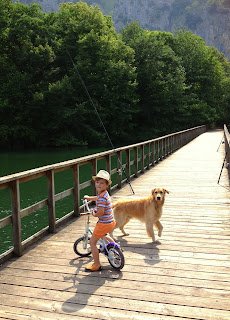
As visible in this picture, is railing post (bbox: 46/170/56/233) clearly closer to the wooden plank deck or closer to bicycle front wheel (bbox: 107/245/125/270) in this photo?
the wooden plank deck

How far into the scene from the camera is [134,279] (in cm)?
368

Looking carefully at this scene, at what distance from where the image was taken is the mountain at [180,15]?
5256 inches

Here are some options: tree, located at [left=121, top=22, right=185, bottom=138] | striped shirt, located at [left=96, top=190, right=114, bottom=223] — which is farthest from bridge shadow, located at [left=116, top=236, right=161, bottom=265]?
tree, located at [left=121, top=22, right=185, bottom=138]

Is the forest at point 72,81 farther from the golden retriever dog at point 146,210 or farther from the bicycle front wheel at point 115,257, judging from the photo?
the bicycle front wheel at point 115,257

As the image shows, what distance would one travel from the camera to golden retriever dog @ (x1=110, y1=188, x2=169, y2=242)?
4836 mm

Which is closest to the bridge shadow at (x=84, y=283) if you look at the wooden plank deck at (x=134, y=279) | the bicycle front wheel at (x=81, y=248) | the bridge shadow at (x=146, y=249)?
the wooden plank deck at (x=134, y=279)

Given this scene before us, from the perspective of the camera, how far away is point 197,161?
15352 millimetres

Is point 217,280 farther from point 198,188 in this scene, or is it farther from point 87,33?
point 87,33

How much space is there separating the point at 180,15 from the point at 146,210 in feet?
527

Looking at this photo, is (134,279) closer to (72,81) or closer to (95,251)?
(95,251)

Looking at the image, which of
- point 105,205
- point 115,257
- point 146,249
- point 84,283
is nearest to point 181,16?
point 146,249

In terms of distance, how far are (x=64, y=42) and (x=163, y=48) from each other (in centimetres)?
1288

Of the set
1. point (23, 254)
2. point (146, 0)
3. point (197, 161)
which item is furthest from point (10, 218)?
point (146, 0)

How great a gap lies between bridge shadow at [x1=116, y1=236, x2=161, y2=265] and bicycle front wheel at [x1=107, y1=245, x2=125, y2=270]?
0.45 metres
